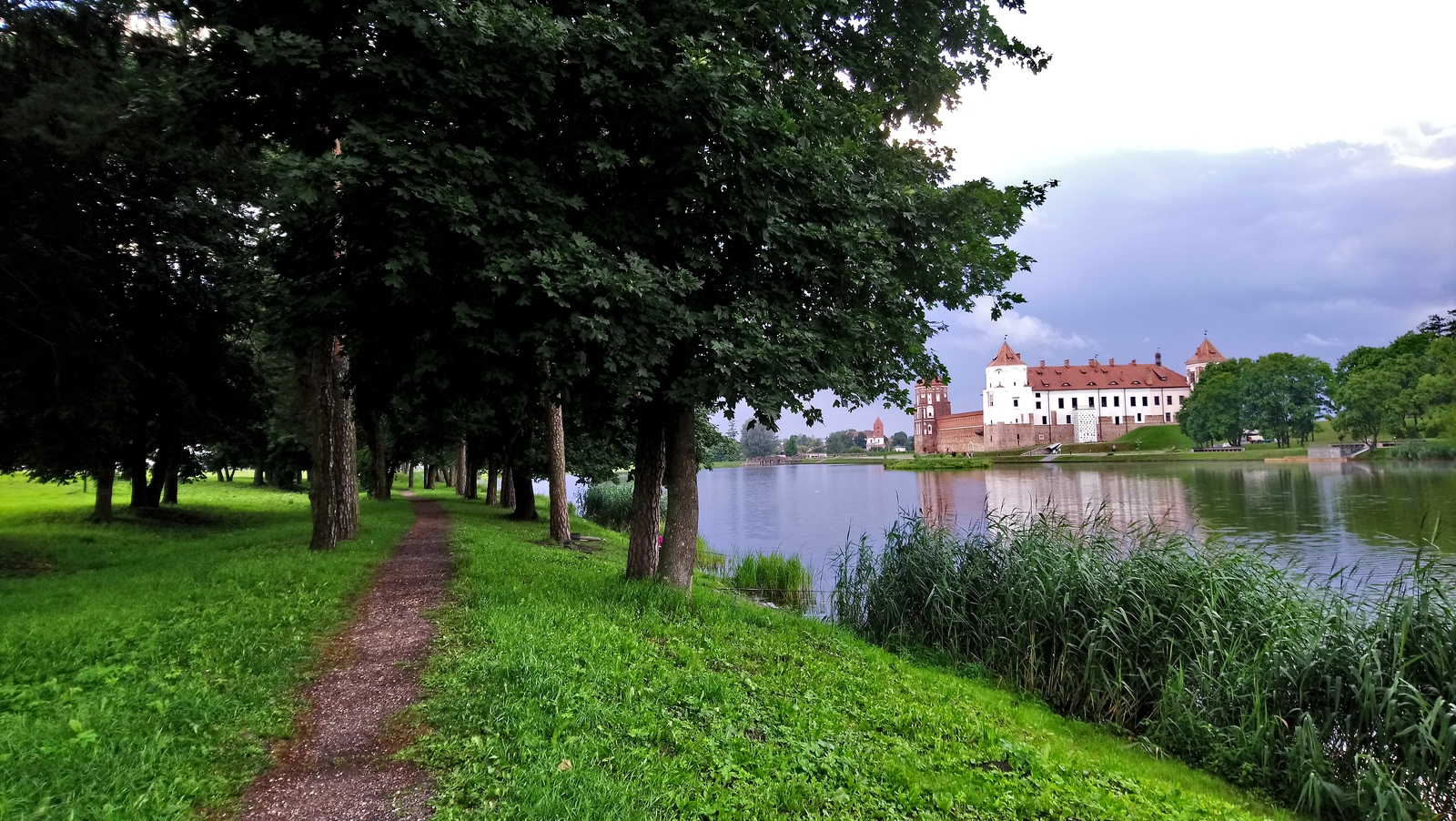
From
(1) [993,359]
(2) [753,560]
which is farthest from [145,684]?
(1) [993,359]

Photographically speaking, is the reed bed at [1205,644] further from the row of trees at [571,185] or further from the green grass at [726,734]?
the row of trees at [571,185]

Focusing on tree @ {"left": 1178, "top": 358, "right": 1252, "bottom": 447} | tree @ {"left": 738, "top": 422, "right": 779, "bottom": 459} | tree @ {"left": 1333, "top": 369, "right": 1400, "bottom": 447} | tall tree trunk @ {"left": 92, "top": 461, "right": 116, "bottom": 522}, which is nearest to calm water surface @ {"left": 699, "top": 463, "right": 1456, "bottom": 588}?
tree @ {"left": 1333, "top": 369, "right": 1400, "bottom": 447}

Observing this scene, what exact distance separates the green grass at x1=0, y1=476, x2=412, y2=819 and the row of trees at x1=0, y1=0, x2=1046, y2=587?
2.64 metres

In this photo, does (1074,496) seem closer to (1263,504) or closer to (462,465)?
(1263,504)

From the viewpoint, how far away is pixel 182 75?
672cm

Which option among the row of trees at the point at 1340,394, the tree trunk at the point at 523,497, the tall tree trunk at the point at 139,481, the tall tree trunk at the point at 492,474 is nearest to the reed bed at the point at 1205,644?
the tree trunk at the point at 523,497

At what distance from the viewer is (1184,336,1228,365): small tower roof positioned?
114 meters

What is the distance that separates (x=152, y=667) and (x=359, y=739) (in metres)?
2.12

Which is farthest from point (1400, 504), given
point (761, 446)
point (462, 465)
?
point (761, 446)

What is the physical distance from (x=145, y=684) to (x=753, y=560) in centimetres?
1203

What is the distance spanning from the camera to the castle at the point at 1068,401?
107 metres

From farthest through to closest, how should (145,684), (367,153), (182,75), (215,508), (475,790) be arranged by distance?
(215,508) → (182,75) → (367,153) → (145,684) → (475,790)

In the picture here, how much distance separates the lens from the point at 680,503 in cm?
859

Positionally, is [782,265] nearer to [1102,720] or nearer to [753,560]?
[1102,720]
